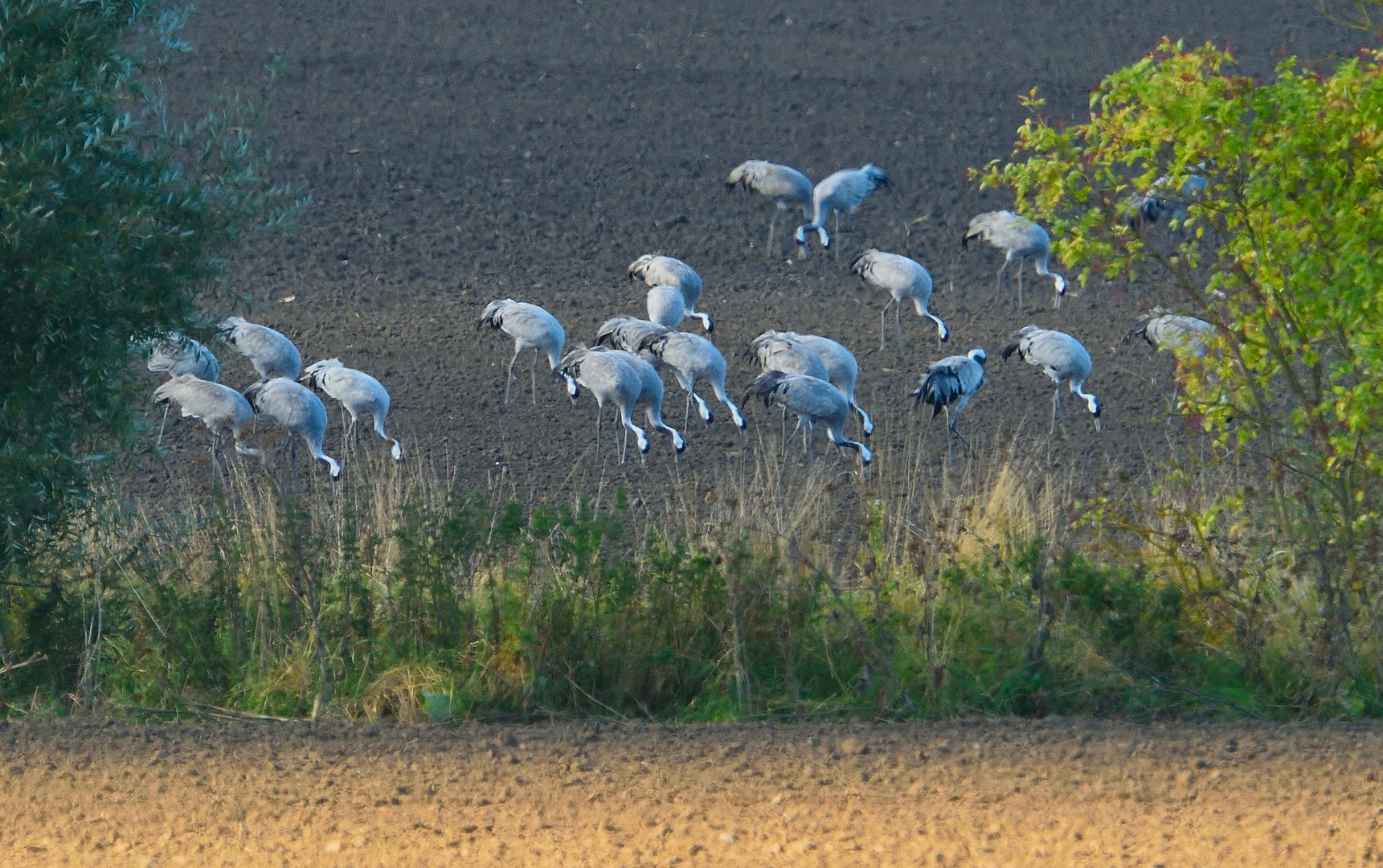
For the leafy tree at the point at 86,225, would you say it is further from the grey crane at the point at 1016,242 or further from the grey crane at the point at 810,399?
the grey crane at the point at 1016,242

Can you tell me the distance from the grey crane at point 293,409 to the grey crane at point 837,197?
6.95 meters

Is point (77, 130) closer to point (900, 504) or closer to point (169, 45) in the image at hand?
point (169, 45)

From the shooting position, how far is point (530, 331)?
12.4 m

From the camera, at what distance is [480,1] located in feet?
79.3

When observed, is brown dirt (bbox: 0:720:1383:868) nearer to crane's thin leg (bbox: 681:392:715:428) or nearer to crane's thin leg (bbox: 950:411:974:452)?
crane's thin leg (bbox: 950:411:974:452)

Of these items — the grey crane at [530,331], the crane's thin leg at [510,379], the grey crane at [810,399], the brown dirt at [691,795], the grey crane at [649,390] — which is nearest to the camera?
the brown dirt at [691,795]

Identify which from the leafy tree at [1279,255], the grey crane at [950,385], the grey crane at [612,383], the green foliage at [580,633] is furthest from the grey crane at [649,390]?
the leafy tree at [1279,255]

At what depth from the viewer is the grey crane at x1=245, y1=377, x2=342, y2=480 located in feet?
34.9

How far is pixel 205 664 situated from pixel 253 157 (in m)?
1.94

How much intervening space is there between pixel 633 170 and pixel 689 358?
7589 mm

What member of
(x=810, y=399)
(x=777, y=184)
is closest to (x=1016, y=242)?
(x=777, y=184)

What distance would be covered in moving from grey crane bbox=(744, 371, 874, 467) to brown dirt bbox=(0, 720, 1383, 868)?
5.62 m

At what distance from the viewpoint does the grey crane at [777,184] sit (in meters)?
17.2

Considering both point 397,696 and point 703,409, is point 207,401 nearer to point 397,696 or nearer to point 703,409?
point 703,409
